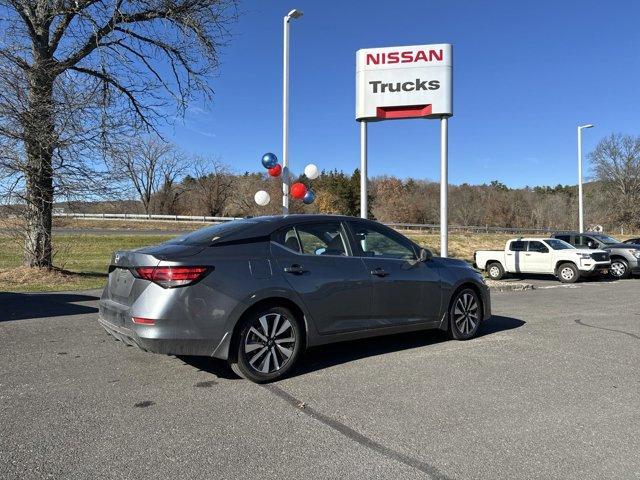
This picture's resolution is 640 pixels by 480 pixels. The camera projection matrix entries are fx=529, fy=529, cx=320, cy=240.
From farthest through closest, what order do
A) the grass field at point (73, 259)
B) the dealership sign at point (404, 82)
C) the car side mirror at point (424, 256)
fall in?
the dealership sign at point (404, 82) → the grass field at point (73, 259) → the car side mirror at point (424, 256)

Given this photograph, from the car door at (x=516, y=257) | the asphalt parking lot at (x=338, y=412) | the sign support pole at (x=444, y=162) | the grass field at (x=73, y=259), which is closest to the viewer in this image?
the asphalt parking lot at (x=338, y=412)

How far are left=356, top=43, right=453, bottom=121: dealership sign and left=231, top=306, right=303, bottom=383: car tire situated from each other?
11662mm

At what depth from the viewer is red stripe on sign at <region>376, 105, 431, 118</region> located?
616 inches

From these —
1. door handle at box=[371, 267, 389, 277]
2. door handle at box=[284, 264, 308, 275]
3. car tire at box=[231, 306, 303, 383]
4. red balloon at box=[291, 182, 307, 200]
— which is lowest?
car tire at box=[231, 306, 303, 383]

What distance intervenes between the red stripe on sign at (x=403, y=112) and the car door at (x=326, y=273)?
1067 cm

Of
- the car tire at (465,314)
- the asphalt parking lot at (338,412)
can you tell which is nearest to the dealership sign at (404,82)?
the car tire at (465,314)

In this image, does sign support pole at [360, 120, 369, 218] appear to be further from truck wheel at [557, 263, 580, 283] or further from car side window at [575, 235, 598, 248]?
car side window at [575, 235, 598, 248]

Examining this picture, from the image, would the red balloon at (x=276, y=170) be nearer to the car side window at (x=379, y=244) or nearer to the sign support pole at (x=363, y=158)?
the sign support pole at (x=363, y=158)

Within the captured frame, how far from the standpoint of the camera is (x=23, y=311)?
895cm

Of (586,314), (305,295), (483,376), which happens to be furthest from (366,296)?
(586,314)

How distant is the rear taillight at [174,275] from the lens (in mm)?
4660

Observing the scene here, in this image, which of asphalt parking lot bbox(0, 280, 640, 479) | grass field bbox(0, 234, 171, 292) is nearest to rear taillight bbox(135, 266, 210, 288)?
asphalt parking lot bbox(0, 280, 640, 479)

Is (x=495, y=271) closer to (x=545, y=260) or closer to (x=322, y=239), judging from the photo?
(x=545, y=260)

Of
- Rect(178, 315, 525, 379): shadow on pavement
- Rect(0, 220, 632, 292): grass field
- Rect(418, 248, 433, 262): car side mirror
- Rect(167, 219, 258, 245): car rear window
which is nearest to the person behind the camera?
Rect(167, 219, 258, 245): car rear window
